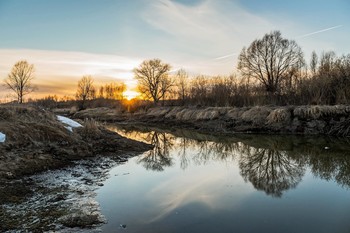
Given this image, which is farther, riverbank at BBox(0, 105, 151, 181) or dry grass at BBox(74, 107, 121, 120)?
dry grass at BBox(74, 107, 121, 120)

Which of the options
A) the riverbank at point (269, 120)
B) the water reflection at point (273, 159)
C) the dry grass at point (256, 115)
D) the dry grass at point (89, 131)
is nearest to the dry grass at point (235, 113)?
the riverbank at point (269, 120)

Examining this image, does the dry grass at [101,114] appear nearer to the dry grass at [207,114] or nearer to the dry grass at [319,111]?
the dry grass at [207,114]

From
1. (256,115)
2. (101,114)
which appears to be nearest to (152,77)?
(101,114)

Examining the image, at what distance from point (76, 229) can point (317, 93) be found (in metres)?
25.7

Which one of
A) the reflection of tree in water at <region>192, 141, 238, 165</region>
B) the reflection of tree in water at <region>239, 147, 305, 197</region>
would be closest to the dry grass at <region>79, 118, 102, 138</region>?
the reflection of tree in water at <region>192, 141, 238, 165</region>

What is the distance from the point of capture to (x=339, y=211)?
6875mm

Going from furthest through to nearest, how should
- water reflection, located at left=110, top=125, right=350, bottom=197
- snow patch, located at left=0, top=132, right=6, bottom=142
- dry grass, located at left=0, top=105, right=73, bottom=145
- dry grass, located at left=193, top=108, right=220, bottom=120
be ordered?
dry grass, located at left=193, top=108, right=220, bottom=120, dry grass, located at left=0, top=105, right=73, bottom=145, snow patch, located at left=0, top=132, right=6, bottom=142, water reflection, located at left=110, top=125, right=350, bottom=197

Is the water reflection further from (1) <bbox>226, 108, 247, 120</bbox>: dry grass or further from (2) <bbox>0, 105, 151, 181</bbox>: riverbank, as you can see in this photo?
(1) <bbox>226, 108, 247, 120</bbox>: dry grass

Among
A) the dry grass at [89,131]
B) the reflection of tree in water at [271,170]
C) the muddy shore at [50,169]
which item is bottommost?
the reflection of tree in water at [271,170]

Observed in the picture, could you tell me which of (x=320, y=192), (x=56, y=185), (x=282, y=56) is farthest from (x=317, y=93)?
(x=56, y=185)

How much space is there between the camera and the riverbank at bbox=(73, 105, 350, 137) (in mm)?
23125

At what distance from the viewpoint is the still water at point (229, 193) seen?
6.07 meters

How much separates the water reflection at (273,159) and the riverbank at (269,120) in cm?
334

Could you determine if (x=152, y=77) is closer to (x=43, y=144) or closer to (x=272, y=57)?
(x=272, y=57)
